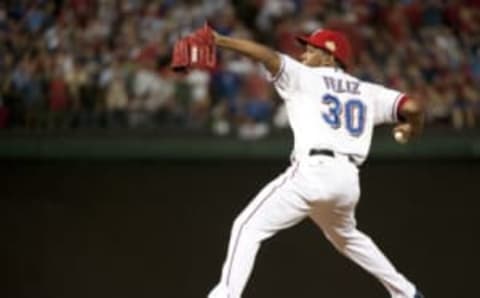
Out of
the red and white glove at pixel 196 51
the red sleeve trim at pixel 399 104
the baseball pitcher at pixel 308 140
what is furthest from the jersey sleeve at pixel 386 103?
the red and white glove at pixel 196 51

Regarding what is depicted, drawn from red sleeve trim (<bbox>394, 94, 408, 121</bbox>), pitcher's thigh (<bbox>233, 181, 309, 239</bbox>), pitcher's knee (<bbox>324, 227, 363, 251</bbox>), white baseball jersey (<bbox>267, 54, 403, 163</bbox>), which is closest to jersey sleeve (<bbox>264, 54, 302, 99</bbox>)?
white baseball jersey (<bbox>267, 54, 403, 163</bbox>)

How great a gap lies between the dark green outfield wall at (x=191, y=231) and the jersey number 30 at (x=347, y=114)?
2220 millimetres

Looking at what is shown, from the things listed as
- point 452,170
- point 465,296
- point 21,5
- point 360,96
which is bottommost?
point 465,296

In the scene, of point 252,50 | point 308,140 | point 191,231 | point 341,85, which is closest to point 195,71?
point 191,231

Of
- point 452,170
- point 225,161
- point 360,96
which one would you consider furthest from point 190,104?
point 360,96

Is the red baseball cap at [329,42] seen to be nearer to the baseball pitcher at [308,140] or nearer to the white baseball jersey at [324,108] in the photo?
the baseball pitcher at [308,140]

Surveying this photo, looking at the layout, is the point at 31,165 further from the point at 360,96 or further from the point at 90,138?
the point at 360,96

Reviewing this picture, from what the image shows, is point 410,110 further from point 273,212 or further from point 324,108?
point 273,212

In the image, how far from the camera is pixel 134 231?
8797mm

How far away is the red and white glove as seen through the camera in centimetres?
617

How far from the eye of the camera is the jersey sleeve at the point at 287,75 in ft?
20.5

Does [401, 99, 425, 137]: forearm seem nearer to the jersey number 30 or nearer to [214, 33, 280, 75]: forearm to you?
the jersey number 30

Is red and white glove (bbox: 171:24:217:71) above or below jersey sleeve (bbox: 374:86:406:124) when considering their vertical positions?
above

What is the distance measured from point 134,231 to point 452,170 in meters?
2.51
